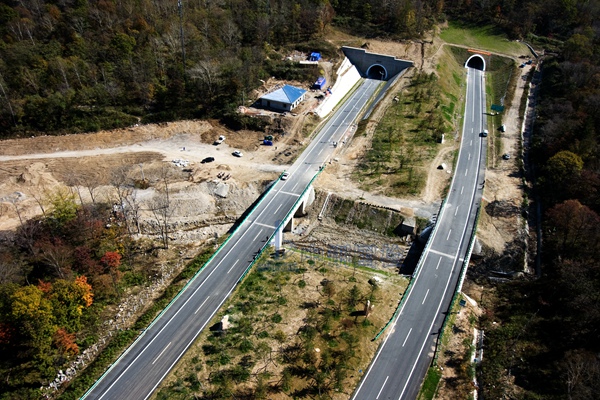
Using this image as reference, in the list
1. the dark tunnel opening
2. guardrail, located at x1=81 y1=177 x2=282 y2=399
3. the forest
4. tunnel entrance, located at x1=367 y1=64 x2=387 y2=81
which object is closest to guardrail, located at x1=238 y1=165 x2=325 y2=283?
guardrail, located at x1=81 y1=177 x2=282 y2=399

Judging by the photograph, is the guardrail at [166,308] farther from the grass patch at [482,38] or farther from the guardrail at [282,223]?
the grass patch at [482,38]

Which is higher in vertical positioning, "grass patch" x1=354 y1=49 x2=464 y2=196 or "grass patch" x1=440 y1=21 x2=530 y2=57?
"grass patch" x1=440 y1=21 x2=530 y2=57

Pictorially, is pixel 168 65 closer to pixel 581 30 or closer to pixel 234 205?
pixel 234 205

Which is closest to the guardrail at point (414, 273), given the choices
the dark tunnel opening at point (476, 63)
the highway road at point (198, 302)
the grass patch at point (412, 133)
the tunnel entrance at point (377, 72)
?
the grass patch at point (412, 133)

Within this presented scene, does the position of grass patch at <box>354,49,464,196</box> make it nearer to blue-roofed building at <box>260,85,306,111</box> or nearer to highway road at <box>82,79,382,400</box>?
highway road at <box>82,79,382,400</box>

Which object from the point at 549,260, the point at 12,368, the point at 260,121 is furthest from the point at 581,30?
the point at 12,368

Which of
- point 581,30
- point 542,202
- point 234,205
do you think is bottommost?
point 234,205
